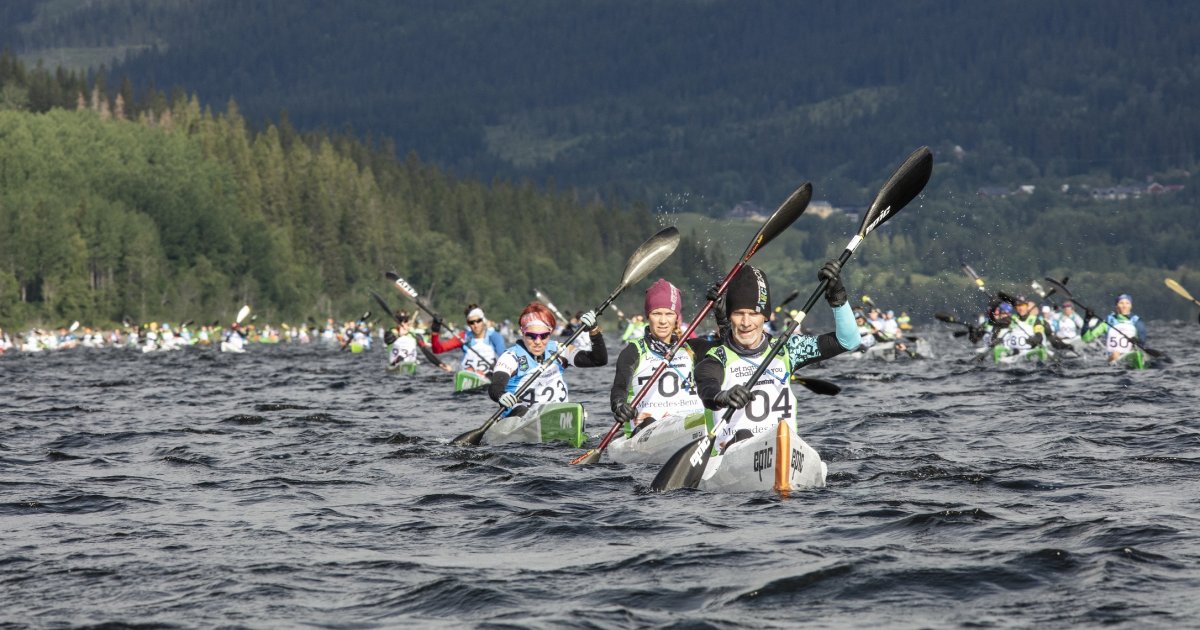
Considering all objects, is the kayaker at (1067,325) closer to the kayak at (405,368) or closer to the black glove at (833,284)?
the kayak at (405,368)

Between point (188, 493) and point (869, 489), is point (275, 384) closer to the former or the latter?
point (188, 493)

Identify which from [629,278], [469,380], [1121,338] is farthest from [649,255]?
[1121,338]

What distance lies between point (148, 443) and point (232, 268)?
459 feet

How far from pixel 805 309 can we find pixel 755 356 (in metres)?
0.65

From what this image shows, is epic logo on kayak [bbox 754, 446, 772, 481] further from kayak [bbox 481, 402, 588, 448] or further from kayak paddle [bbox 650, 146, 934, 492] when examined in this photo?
kayak [bbox 481, 402, 588, 448]

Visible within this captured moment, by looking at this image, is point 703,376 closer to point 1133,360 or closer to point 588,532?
point 588,532

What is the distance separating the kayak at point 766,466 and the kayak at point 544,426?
19.9 feet

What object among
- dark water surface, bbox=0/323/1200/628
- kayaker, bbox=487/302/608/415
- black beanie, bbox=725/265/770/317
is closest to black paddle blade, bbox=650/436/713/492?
dark water surface, bbox=0/323/1200/628

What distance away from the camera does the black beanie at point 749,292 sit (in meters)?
14.3

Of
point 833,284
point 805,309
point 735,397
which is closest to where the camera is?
point 735,397

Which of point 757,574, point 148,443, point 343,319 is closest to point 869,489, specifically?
point 757,574

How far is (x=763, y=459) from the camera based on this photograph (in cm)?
1475

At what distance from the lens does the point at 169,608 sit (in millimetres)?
10820

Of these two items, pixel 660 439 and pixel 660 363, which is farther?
pixel 660 363
